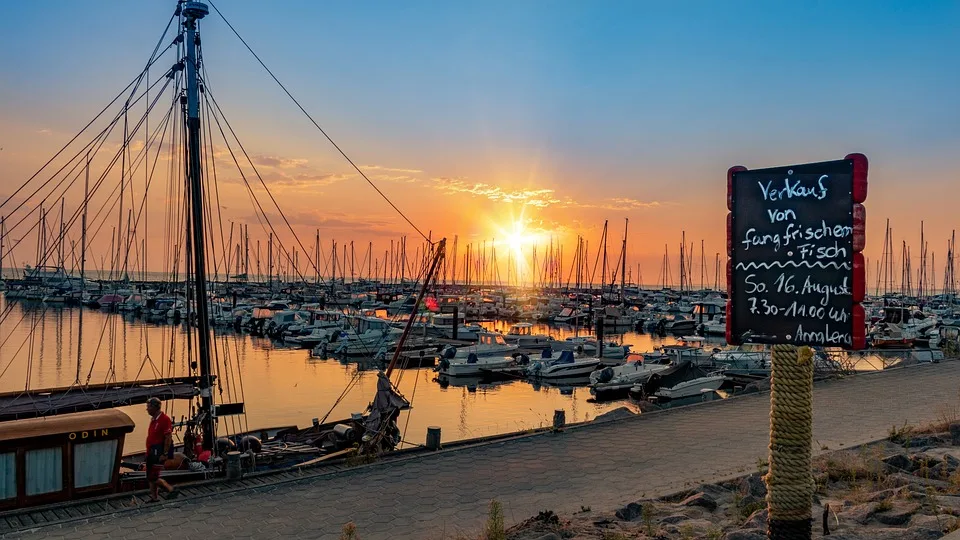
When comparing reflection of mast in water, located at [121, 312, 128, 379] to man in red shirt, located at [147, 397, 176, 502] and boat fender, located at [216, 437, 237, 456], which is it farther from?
man in red shirt, located at [147, 397, 176, 502]

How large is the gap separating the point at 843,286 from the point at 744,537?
10.9 ft

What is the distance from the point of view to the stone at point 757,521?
769cm

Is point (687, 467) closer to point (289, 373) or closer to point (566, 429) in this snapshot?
point (566, 429)

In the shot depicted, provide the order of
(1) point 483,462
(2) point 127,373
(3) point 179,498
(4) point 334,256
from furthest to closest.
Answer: (4) point 334,256
(2) point 127,373
(1) point 483,462
(3) point 179,498

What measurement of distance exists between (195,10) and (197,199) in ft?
13.8

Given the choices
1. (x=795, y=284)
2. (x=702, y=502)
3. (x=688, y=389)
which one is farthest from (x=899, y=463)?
(x=688, y=389)

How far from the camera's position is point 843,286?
542 centimetres

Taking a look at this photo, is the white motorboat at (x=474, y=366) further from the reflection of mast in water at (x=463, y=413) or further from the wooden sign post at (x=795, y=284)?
the wooden sign post at (x=795, y=284)

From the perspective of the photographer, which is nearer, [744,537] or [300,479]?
[744,537]

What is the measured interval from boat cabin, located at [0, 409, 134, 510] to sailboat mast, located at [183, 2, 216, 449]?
301 centimetres

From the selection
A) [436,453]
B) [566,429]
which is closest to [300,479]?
[436,453]

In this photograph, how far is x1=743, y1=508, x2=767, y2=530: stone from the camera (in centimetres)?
769

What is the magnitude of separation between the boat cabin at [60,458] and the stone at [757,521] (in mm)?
9933

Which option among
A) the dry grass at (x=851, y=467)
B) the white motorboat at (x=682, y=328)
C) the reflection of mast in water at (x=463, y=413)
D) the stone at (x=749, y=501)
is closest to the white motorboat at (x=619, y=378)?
the reflection of mast in water at (x=463, y=413)
